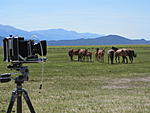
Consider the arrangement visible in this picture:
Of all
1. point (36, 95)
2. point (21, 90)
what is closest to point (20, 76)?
point (21, 90)

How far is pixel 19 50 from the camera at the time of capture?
6004mm

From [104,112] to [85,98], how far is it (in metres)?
2.53

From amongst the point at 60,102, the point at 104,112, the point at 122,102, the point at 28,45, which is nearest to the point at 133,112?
the point at 104,112

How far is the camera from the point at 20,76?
6.16 m

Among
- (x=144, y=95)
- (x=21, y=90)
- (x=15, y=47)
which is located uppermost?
(x=15, y=47)

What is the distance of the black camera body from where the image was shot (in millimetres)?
5984

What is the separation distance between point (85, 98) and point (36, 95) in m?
1.97

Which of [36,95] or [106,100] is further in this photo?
[36,95]

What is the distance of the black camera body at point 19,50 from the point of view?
598 centimetres

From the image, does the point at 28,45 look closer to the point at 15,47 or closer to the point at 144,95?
the point at 15,47

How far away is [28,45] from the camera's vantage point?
20.0ft

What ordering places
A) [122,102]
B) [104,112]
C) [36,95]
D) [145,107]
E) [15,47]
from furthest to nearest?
[36,95], [122,102], [145,107], [104,112], [15,47]

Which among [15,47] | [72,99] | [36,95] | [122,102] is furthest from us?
[36,95]

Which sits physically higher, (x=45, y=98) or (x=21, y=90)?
(x=21, y=90)
